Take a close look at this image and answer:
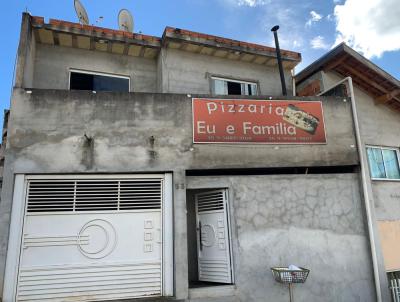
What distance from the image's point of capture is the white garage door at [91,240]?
6.75 meters

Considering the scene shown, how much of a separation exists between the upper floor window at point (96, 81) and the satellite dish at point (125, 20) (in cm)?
169

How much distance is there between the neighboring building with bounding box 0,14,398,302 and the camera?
Answer: 6949 millimetres

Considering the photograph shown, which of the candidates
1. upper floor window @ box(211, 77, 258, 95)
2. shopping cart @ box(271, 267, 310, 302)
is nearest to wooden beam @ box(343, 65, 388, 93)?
upper floor window @ box(211, 77, 258, 95)

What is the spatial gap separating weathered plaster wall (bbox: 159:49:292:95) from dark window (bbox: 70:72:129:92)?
1238mm

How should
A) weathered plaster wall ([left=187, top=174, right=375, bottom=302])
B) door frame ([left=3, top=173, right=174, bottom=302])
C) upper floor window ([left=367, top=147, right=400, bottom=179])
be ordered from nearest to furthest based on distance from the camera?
door frame ([left=3, top=173, right=174, bottom=302])
weathered plaster wall ([left=187, top=174, right=375, bottom=302])
upper floor window ([left=367, top=147, right=400, bottom=179])

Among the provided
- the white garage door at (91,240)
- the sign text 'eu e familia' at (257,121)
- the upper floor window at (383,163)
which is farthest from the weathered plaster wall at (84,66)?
the upper floor window at (383,163)

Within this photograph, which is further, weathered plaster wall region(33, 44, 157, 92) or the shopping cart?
weathered plaster wall region(33, 44, 157, 92)

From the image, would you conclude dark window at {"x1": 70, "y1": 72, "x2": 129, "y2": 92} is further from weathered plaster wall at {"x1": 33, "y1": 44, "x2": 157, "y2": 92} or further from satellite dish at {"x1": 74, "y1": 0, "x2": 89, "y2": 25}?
satellite dish at {"x1": 74, "y1": 0, "x2": 89, "y2": 25}

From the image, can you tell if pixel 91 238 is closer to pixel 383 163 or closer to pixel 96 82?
pixel 96 82

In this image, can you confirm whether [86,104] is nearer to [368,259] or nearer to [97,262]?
[97,262]

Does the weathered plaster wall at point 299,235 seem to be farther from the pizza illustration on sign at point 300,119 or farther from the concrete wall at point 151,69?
the concrete wall at point 151,69

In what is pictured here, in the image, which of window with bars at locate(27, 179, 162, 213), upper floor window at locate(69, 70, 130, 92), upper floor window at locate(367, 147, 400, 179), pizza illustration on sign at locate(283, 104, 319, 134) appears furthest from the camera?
upper floor window at locate(367, 147, 400, 179)

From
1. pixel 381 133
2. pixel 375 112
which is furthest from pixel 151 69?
pixel 381 133

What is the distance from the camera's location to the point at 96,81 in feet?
31.3
